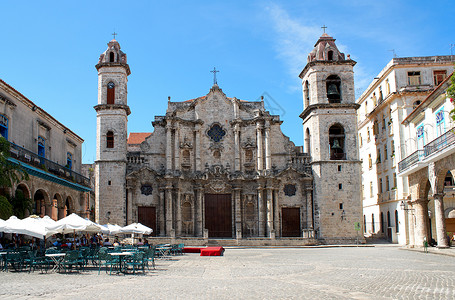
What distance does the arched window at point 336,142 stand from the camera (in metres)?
40.9

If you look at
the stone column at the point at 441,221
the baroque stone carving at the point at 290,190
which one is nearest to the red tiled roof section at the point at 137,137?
the baroque stone carving at the point at 290,190

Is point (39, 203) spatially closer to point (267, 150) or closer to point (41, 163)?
point (41, 163)

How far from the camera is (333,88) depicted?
41.8 metres

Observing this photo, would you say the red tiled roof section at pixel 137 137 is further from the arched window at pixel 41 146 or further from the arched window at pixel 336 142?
the arched window at pixel 41 146

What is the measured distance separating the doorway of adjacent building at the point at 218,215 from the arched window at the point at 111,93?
460 inches

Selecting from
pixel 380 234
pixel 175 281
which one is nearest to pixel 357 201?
pixel 380 234

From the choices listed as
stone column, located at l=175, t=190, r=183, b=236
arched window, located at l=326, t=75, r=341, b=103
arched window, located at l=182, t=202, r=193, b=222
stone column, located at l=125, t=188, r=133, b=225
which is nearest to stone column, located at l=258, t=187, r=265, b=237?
arched window, located at l=182, t=202, r=193, b=222

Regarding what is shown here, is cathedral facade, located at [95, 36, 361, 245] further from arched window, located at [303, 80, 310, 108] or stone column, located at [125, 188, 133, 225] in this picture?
arched window, located at [303, 80, 310, 108]

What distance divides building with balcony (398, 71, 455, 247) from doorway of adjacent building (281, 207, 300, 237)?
379 inches

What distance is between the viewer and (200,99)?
43.1 metres

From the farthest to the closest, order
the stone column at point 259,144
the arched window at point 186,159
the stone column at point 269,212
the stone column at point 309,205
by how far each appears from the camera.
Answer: the arched window at point 186,159 < the stone column at point 259,144 < the stone column at point 309,205 < the stone column at point 269,212

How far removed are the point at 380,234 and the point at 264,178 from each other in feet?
41.1

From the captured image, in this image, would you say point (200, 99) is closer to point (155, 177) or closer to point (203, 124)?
point (203, 124)

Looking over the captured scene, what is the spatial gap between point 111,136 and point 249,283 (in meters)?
29.2
